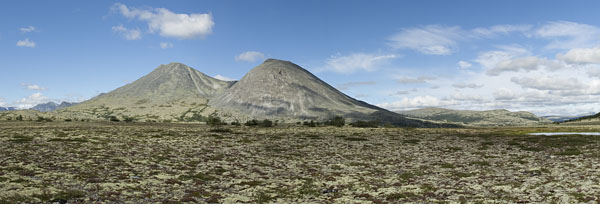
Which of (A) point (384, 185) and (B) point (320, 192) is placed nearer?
(B) point (320, 192)

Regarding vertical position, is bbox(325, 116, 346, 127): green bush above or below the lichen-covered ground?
above

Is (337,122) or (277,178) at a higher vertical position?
(337,122)

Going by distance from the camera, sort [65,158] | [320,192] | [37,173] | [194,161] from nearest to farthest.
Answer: [320,192], [37,173], [65,158], [194,161]

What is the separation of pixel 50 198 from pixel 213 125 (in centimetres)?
7593

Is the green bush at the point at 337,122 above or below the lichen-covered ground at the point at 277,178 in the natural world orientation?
above

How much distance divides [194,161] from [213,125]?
6443 centimetres

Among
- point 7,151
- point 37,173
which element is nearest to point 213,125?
point 7,151

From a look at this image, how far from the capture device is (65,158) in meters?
24.5

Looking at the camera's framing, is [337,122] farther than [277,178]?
Yes

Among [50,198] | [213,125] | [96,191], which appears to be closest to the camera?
[50,198]

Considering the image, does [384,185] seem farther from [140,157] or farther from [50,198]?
[140,157]

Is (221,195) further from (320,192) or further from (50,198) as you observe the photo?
(50,198)

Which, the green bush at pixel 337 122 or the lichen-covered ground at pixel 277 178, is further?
the green bush at pixel 337 122

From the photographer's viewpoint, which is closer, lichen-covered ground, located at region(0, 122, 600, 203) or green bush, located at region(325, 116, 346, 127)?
lichen-covered ground, located at region(0, 122, 600, 203)
